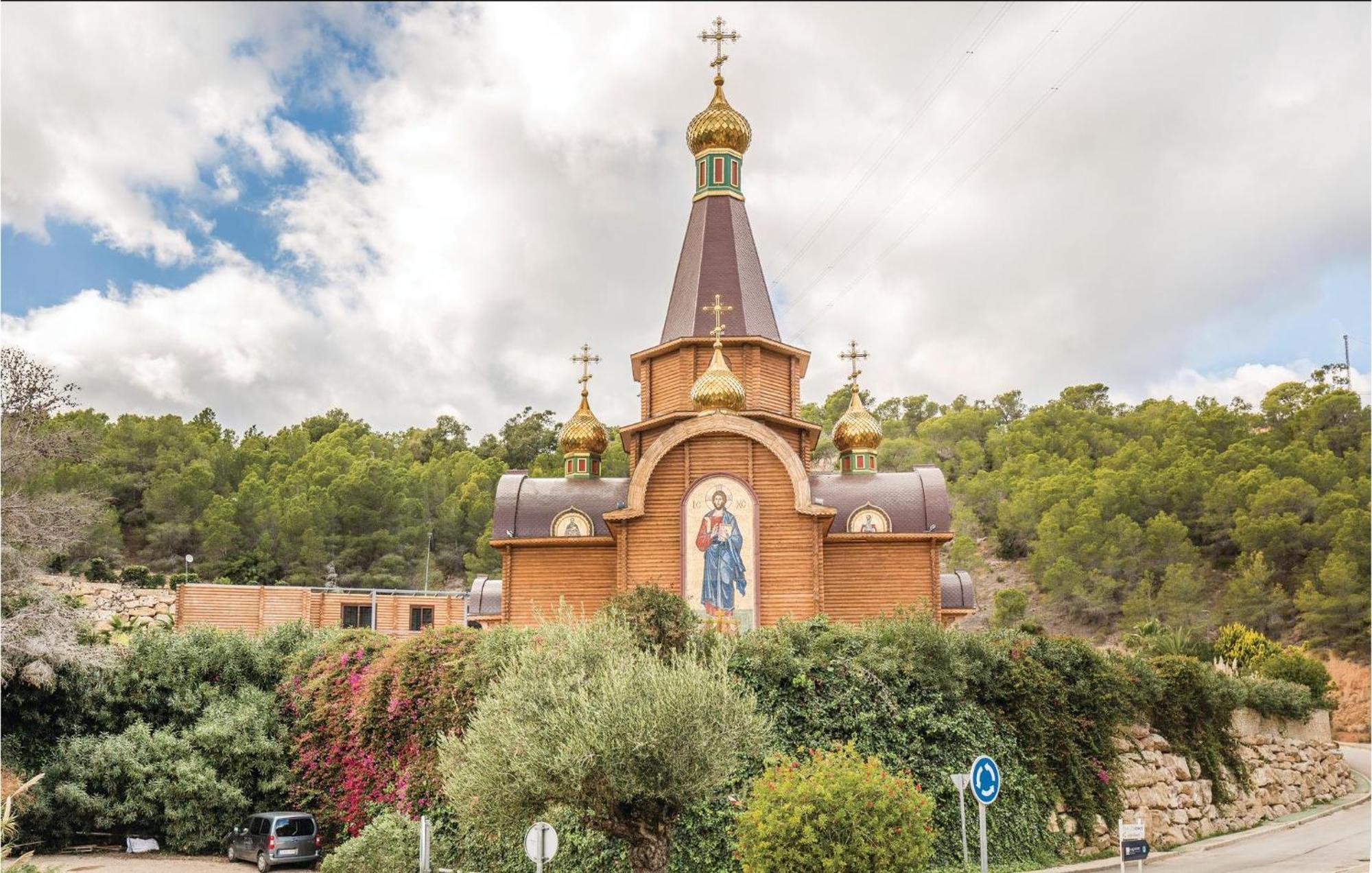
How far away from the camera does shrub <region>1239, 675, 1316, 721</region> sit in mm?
23500

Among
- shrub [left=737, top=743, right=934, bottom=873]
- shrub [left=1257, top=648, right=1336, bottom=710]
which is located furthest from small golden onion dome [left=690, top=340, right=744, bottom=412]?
shrub [left=1257, top=648, right=1336, bottom=710]

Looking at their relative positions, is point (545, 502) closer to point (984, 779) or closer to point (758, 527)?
point (758, 527)

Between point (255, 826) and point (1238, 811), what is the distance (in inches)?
729

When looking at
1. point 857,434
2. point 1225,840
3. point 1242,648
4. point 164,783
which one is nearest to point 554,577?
point 857,434

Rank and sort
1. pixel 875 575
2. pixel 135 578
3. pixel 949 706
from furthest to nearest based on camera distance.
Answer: pixel 135 578 < pixel 875 575 < pixel 949 706

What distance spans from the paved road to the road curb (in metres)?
0.12

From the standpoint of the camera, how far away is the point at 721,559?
875 inches

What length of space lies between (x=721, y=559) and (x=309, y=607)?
16052 millimetres

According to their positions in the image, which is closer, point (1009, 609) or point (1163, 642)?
point (1163, 642)

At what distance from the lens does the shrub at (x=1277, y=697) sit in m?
23.5

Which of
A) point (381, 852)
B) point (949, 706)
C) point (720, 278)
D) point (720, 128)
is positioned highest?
point (720, 128)

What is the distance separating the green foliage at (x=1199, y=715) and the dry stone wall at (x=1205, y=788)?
0.28m

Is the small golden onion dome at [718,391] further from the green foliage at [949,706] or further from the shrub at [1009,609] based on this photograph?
the shrub at [1009,609]

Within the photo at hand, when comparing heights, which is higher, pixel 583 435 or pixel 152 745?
pixel 583 435
